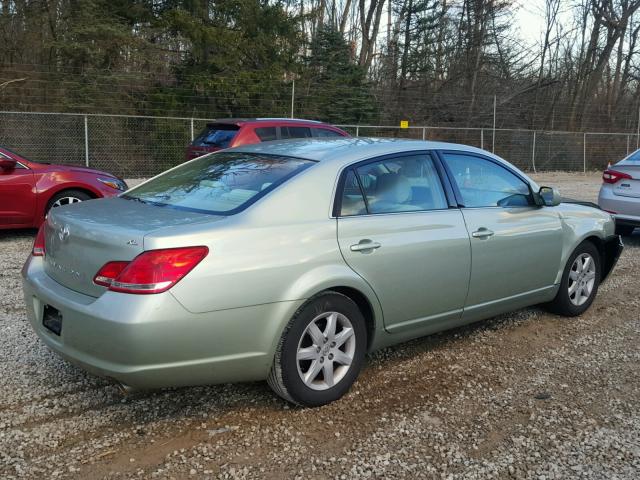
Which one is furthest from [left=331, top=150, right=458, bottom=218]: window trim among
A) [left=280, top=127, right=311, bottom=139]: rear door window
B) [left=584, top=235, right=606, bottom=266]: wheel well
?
[left=280, top=127, right=311, bottom=139]: rear door window

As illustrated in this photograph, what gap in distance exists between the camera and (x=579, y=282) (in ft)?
17.2

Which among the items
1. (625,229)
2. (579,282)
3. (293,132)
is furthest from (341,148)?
(293,132)

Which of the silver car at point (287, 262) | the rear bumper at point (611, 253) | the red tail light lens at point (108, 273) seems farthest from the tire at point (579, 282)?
the red tail light lens at point (108, 273)

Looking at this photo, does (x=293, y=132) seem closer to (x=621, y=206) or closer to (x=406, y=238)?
(x=621, y=206)

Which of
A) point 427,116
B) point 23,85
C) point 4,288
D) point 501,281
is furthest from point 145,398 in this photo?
point 427,116

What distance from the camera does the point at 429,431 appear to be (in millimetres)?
3252

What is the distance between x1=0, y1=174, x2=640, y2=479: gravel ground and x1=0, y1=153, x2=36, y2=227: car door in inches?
148

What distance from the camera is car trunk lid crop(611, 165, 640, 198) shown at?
8039 mm

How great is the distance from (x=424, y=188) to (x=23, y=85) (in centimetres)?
1646

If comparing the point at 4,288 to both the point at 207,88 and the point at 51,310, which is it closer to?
the point at 51,310

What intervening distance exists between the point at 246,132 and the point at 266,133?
425 millimetres

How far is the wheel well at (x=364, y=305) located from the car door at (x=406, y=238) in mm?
88

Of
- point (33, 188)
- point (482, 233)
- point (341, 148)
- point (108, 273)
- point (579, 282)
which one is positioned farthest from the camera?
point (33, 188)

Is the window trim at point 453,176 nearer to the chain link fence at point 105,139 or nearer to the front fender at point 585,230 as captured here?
the front fender at point 585,230
